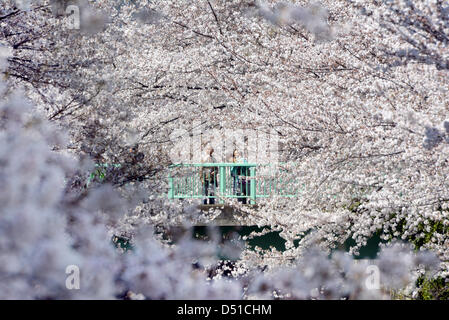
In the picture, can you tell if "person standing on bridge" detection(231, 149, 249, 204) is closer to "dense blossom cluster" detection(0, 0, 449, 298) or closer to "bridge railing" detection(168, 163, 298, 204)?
"bridge railing" detection(168, 163, 298, 204)

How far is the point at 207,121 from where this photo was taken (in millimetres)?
9281

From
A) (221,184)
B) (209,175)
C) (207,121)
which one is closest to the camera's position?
(207,121)

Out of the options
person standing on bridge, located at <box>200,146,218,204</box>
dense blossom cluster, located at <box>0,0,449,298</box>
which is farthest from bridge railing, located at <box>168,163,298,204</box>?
dense blossom cluster, located at <box>0,0,449,298</box>

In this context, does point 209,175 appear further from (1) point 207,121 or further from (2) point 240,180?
(1) point 207,121

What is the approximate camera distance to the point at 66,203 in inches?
70.2

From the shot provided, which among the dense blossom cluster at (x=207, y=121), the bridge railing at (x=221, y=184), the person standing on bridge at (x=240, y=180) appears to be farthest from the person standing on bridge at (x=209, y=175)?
the dense blossom cluster at (x=207, y=121)

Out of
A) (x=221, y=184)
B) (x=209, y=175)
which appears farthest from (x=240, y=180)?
(x=209, y=175)

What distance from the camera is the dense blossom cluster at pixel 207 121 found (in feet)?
5.34

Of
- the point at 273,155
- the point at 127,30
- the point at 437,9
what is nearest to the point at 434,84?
the point at 437,9

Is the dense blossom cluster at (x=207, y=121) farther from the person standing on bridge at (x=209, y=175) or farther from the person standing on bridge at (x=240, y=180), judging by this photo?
the person standing on bridge at (x=240, y=180)

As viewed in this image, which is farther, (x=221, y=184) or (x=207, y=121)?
(x=221, y=184)

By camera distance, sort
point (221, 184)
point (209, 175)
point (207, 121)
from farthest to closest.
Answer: point (209, 175)
point (221, 184)
point (207, 121)

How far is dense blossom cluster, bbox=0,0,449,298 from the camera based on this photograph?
1629mm
